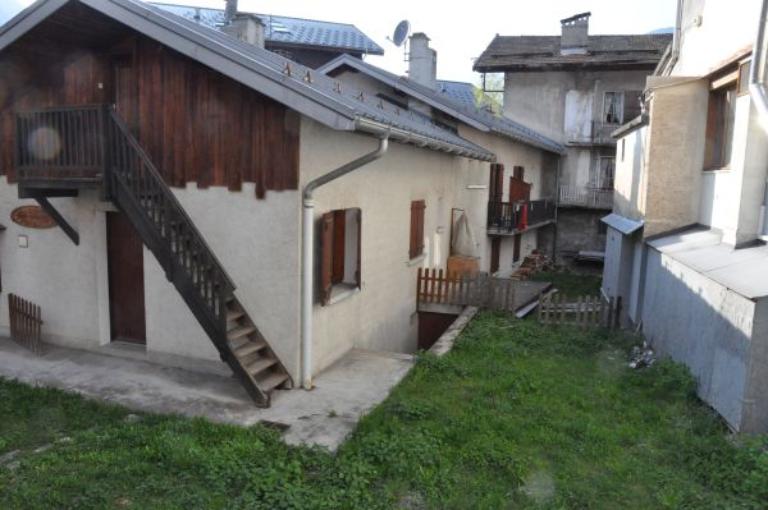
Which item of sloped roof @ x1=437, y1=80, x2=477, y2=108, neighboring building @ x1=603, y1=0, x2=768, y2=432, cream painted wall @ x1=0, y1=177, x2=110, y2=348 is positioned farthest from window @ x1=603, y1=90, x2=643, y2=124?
cream painted wall @ x1=0, y1=177, x2=110, y2=348

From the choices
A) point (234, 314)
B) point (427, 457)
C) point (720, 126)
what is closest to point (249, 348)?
point (234, 314)

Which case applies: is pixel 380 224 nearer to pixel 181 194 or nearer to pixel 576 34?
pixel 181 194

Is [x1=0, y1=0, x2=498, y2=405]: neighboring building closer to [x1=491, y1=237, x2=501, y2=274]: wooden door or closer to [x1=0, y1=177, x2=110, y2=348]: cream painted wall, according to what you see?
[x1=0, y1=177, x2=110, y2=348]: cream painted wall

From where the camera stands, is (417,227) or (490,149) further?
(490,149)

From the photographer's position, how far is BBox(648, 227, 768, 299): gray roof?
6262mm

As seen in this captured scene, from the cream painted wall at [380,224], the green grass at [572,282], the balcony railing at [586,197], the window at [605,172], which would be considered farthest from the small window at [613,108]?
the cream painted wall at [380,224]

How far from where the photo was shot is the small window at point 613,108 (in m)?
25.0

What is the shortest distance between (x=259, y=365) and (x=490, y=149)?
12.9 meters

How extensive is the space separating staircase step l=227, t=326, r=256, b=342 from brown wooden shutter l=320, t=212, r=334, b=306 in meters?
1.01

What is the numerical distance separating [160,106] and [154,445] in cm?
448

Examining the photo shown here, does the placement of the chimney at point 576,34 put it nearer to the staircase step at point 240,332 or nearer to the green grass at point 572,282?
the green grass at point 572,282

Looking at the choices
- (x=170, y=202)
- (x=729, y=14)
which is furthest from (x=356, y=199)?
(x=729, y=14)

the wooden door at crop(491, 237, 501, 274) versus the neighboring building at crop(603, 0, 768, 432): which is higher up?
the neighboring building at crop(603, 0, 768, 432)

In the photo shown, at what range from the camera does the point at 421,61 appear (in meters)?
19.5
